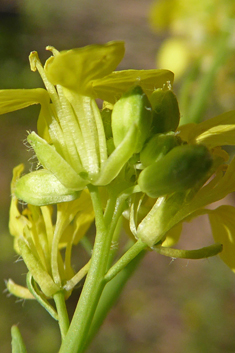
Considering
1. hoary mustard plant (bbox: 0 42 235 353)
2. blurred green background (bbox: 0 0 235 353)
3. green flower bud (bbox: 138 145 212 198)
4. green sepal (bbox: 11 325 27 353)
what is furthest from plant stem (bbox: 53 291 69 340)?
blurred green background (bbox: 0 0 235 353)

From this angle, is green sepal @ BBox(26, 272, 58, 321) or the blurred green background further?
the blurred green background

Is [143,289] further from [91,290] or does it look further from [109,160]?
[109,160]

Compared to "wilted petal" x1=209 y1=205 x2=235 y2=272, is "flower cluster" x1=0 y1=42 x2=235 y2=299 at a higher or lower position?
higher

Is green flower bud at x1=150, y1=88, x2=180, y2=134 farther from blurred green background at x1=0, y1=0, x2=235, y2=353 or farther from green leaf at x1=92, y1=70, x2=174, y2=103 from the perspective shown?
blurred green background at x1=0, y1=0, x2=235, y2=353

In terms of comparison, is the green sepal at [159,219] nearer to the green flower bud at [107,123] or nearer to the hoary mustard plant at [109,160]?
the hoary mustard plant at [109,160]

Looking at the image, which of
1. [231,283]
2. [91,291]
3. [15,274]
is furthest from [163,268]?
[91,291]

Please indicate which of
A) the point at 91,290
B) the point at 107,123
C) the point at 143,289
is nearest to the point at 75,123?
the point at 107,123

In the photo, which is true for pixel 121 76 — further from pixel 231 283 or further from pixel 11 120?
pixel 11 120
